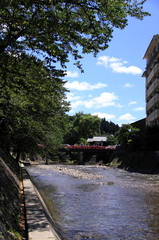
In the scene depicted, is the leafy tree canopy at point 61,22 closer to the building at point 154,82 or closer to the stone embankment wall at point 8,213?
the stone embankment wall at point 8,213

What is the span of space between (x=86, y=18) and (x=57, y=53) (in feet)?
4.11

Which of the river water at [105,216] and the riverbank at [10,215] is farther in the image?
the river water at [105,216]

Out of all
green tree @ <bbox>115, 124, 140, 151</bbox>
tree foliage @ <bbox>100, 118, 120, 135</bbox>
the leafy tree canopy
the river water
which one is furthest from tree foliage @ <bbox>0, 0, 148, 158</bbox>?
tree foliage @ <bbox>100, 118, 120, 135</bbox>

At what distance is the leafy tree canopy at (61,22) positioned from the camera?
21.2ft

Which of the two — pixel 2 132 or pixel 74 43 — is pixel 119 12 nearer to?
pixel 74 43

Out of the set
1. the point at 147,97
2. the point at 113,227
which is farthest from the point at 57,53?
the point at 147,97

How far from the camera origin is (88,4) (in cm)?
661

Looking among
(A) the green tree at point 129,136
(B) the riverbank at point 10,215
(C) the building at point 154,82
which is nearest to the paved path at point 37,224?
(B) the riverbank at point 10,215

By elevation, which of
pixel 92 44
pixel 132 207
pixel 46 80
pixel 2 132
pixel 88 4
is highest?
pixel 88 4

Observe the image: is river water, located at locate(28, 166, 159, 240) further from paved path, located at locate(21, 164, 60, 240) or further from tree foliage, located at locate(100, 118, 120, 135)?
tree foliage, located at locate(100, 118, 120, 135)

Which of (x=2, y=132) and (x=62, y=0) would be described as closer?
(x=62, y=0)

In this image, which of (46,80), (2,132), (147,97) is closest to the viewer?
(46,80)

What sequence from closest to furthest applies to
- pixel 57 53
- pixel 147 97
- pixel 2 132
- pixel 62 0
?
pixel 62 0
pixel 57 53
pixel 2 132
pixel 147 97

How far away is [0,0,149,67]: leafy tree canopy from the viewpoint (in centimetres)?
648
